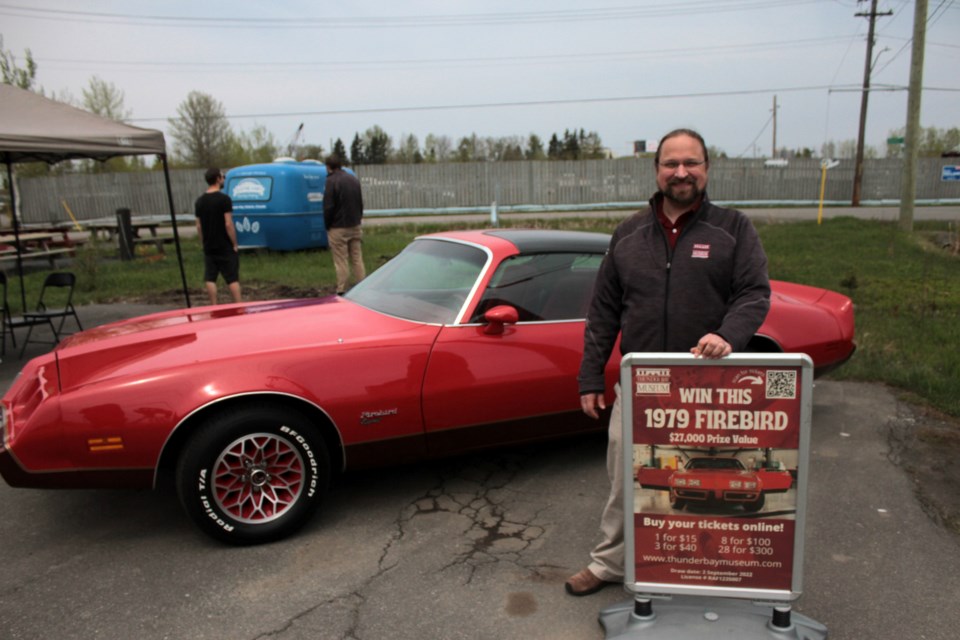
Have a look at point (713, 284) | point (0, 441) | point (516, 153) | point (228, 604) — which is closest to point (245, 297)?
point (0, 441)

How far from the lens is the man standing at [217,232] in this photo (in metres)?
8.30

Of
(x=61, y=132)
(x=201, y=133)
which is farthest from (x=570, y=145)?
(x=61, y=132)

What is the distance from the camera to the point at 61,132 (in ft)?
22.3

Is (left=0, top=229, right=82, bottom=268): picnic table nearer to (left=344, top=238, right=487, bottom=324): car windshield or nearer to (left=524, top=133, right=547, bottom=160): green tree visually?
(left=344, top=238, right=487, bottom=324): car windshield

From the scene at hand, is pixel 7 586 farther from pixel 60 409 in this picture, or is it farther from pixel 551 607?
pixel 551 607

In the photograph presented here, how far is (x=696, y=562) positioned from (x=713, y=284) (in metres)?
0.98

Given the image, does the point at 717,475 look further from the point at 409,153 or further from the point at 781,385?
the point at 409,153

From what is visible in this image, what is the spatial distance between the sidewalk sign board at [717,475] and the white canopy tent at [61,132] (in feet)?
19.9

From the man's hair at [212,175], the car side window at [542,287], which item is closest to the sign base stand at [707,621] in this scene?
the car side window at [542,287]

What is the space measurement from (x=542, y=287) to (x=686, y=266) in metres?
1.64

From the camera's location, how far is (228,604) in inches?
109

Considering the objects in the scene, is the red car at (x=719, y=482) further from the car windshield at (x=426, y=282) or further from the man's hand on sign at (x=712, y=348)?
the car windshield at (x=426, y=282)

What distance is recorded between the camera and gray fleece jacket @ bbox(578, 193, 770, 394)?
91.4 inches

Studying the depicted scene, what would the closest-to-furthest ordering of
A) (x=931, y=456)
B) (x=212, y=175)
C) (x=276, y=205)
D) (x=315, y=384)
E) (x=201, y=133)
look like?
(x=315, y=384)
(x=931, y=456)
(x=212, y=175)
(x=276, y=205)
(x=201, y=133)
